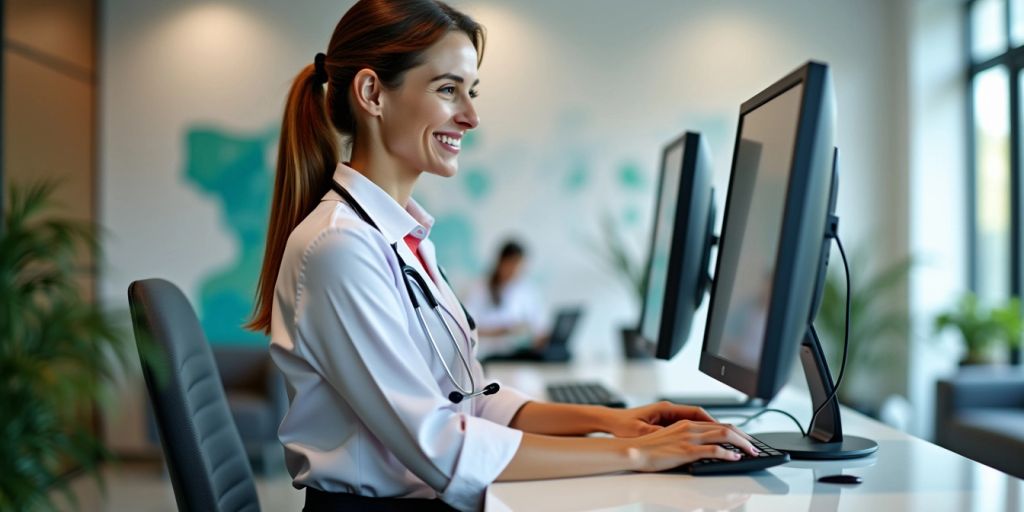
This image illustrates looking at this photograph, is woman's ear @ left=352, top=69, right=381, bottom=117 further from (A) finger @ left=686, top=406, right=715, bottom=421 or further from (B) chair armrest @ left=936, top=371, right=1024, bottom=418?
(B) chair armrest @ left=936, top=371, right=1024, bottom=418

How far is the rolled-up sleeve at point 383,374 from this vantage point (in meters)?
1.28

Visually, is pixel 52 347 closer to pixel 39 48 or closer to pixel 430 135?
pixel 430 135

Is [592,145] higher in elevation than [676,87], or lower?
lower

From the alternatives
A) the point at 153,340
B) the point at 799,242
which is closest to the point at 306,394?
the point at 153,340

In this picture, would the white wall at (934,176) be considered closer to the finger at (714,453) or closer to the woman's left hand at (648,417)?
the woman's left hand at (648,417)

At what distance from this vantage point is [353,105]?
162cm

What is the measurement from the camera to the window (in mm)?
5441

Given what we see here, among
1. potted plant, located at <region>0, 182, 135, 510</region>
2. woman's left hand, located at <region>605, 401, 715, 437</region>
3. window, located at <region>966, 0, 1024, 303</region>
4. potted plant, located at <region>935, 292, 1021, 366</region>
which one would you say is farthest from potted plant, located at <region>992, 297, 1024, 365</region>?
potted plant, located at <region>0, 182, 135, 510</region>

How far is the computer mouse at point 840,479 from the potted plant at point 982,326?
4346 mm

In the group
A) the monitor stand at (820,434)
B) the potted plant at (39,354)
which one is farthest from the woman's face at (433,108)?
the potted plant at (39,354)

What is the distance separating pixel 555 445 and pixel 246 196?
5180 mm

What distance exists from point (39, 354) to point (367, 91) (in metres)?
1.20

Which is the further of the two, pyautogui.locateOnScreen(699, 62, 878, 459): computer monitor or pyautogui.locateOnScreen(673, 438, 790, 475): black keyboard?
pyautogui.locateOnScreen(673, 438, 790, 475): black keyboard

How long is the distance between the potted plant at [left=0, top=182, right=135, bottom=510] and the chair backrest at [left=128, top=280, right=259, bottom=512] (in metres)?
0.65
